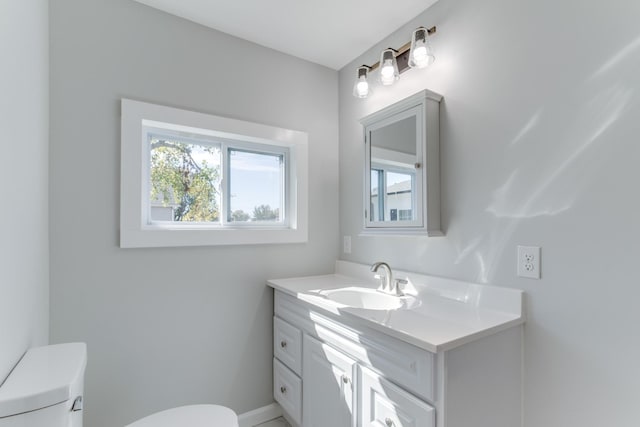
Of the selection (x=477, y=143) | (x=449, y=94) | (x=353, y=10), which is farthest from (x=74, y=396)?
(x=353, y=10)

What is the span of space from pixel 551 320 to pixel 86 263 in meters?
1.98

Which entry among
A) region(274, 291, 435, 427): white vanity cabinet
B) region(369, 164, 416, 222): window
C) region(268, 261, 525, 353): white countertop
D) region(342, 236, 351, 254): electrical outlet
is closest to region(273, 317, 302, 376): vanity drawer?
region(274, 291, 435, 427): white vanity cabinet

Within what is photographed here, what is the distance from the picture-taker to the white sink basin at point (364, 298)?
1.60m

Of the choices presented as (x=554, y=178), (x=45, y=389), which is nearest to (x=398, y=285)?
(x=554, y=178)

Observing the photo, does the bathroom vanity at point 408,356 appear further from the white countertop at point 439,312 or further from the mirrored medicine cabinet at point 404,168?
the mirrored medicine cabinet at point 404,168

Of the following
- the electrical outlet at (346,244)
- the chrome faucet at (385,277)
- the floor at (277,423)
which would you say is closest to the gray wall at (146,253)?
the floor at (277,423)

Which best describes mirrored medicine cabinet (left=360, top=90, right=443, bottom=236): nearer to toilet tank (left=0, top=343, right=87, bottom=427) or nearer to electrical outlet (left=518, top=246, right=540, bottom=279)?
electrical outlet (left=518, top=246, right=540, bottom=279)

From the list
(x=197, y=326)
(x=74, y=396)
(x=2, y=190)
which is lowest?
(x=197, y=326)

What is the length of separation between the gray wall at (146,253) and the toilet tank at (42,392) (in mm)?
545

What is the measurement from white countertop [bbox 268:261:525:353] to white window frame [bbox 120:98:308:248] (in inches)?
17.7

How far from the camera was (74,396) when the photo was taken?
2.80ft

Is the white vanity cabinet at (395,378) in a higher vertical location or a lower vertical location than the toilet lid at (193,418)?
higher

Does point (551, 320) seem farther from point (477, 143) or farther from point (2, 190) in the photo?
point (2, 190)

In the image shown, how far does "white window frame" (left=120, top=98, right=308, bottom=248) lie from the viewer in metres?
1.52
